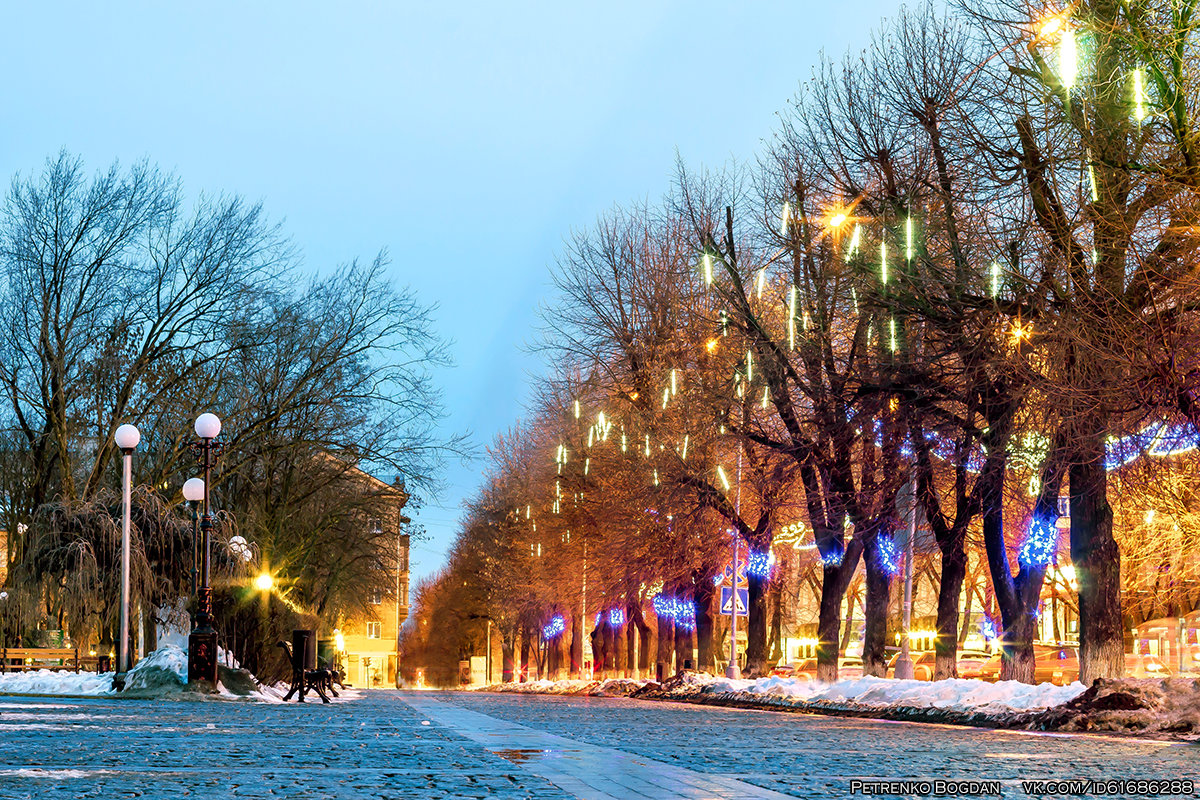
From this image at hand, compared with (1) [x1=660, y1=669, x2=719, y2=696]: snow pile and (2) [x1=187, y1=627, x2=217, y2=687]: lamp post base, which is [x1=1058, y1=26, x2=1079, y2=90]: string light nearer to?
(2) [x1=187, y1=627, x2=217, y2=687]: lamp post base

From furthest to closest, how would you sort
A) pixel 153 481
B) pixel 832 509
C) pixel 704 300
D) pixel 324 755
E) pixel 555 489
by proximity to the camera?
1. pixel 555 489
2. pixel 704 300
3. pixel 153 481
4. pixel 832 509
5. pixel 324 755

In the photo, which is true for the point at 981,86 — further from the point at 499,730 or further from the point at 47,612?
the point at 47,612

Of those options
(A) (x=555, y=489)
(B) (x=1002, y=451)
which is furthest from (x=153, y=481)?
(B) (x=1002, y=451)

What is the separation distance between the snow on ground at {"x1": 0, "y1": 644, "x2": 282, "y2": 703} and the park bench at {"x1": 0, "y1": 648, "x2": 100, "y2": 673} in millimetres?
6923

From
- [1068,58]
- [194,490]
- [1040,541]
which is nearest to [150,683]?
[194,490]

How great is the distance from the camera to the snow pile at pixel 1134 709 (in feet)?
53.6

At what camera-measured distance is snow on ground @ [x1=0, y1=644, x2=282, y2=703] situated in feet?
83.4

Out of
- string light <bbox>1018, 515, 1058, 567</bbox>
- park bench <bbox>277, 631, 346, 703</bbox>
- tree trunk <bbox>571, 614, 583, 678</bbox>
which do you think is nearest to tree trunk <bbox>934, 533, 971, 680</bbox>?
string light <bbox>1018, 515, 1058, 567</bbox>

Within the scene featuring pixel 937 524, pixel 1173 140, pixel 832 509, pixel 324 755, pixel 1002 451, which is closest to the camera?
pixel 324 755

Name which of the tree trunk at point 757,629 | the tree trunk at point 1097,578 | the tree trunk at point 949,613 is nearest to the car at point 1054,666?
the tree trunk at point 757,629

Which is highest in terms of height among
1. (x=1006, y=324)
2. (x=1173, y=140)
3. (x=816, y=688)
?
(x=1173, y=140)

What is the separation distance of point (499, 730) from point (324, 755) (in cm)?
521

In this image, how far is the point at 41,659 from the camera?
1433 inches

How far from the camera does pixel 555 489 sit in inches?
2096
